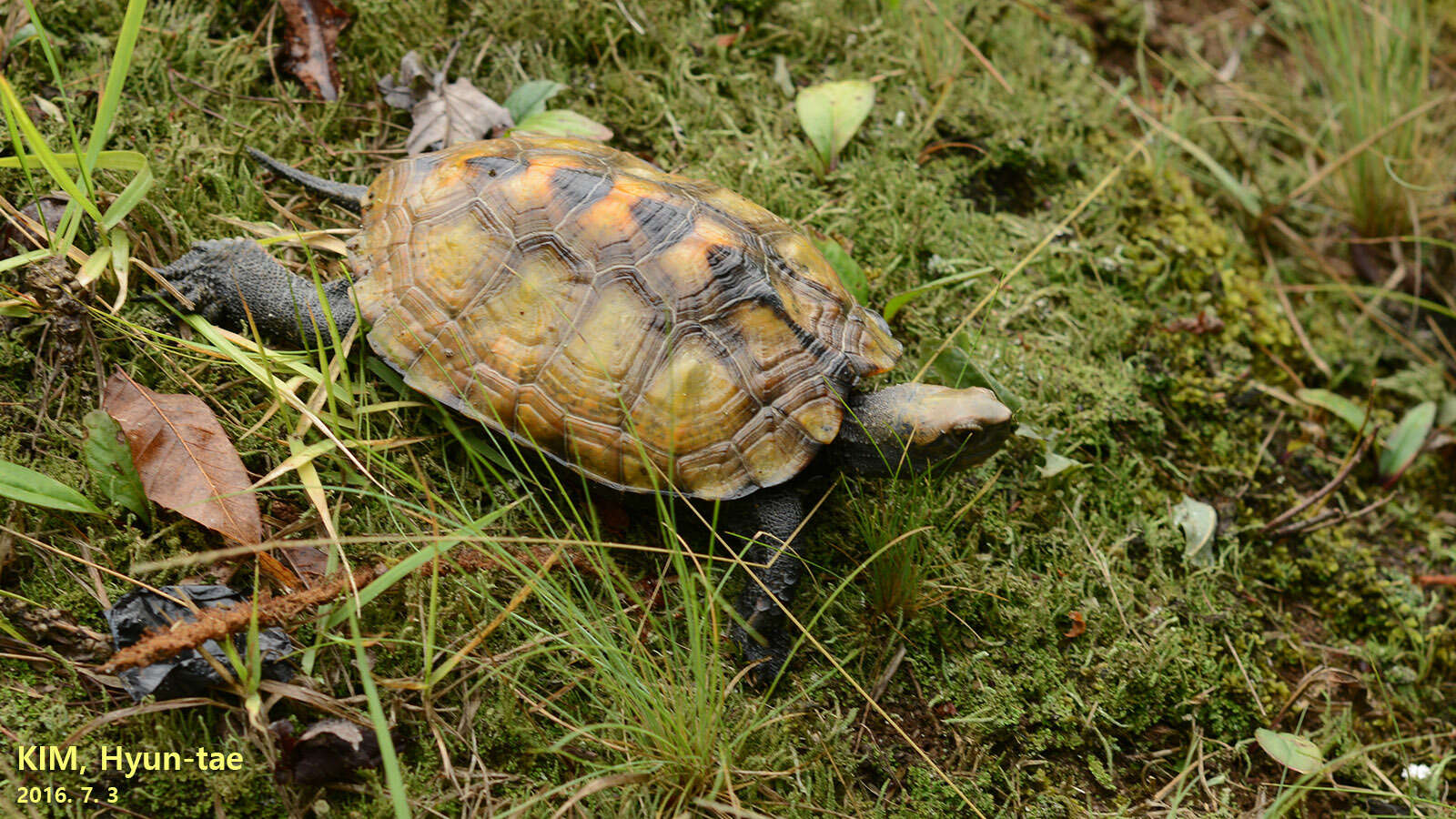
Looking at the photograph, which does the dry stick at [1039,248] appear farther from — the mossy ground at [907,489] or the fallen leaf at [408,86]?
the fallen leaf at [408,86]

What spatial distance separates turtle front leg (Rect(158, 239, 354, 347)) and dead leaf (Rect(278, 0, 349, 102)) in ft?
3.04

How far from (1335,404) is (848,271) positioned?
90.0 inches

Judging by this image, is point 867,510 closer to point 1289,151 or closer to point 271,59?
point 271,59

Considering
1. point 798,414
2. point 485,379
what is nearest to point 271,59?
point 485,379

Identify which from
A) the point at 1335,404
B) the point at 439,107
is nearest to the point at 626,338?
the point at 439,107

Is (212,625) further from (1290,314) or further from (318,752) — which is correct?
(1290,314)

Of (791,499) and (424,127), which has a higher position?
(424,127)

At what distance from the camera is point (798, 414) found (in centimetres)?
269

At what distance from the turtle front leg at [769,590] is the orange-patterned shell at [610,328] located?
0.49ft

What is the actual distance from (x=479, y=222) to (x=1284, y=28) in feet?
16.3

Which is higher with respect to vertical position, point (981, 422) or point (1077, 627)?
point (981, 422)

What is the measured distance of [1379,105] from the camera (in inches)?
166

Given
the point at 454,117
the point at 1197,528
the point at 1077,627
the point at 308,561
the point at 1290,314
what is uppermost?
the point at 454,117

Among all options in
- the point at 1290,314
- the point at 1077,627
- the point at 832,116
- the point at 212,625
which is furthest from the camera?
the point at 1290,314
